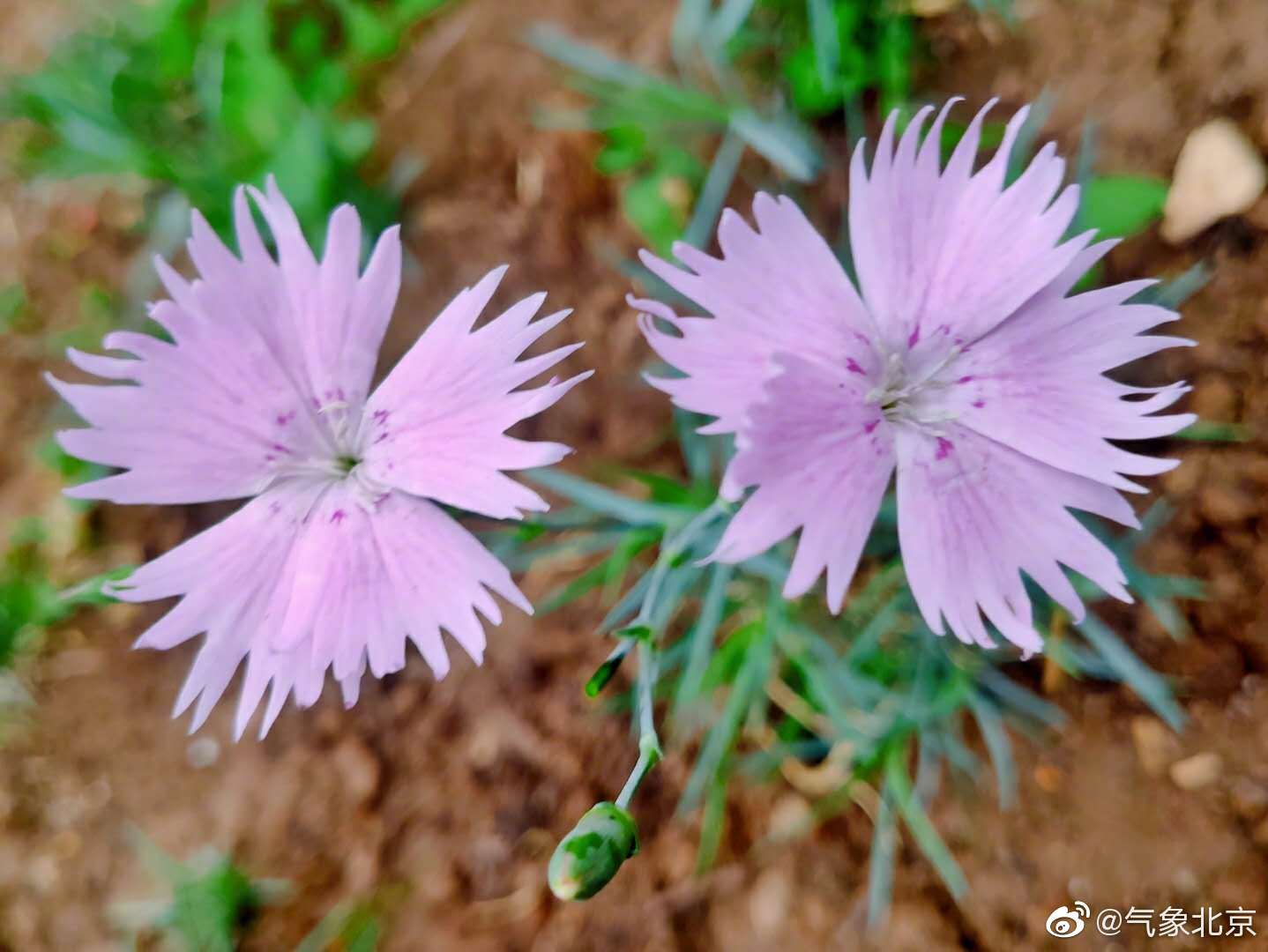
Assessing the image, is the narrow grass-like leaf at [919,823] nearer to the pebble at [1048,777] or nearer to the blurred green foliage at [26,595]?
the pebble at [1048,777]

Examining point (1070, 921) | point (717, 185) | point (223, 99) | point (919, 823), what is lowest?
point (1070, 921)

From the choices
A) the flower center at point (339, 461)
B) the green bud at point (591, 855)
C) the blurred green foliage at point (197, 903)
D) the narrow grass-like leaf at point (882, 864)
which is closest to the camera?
the green bud at point (591, 855)

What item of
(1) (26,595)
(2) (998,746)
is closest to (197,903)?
(1) (26,595)

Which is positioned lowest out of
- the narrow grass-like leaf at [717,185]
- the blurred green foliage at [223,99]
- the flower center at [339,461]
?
the flower center at [339,461]

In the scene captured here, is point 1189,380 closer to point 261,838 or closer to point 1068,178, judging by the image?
point 1068,178

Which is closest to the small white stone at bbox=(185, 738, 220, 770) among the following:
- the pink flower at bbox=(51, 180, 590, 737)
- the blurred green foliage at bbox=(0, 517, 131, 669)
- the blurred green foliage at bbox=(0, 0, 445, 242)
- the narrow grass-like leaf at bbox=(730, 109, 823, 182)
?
the blurred green foliage at bbox=(0, 517, 131, 669)

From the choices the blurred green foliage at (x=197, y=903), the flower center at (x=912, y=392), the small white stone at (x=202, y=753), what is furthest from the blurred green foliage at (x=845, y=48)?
the blurred green foliage at (x=197, y=903)

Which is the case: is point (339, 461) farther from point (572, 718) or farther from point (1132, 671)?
point (1132, 671)
